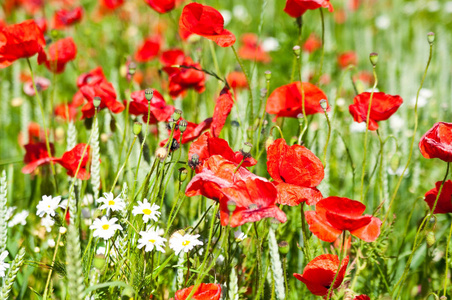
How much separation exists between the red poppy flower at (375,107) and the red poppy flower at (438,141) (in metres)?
0.18

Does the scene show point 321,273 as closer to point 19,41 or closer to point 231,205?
point 231,205

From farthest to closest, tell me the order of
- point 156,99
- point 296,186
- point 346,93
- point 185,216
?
point 346,93 → point 185,216 → point 156,99 → point 296,186

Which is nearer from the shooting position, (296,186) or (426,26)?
(296,186)

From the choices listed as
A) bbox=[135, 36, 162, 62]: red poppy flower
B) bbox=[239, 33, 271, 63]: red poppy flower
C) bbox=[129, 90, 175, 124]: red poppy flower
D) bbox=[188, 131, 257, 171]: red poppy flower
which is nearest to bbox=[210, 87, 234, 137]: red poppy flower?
bbox=[188, 131, 257, 171]: red poppy flower

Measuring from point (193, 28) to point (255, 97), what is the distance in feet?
2.31

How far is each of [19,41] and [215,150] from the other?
2.33 feet

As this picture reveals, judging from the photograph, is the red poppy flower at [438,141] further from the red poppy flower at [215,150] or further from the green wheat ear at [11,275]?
the green wheat ear at [11,275]

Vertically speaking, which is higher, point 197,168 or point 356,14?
point 356,14

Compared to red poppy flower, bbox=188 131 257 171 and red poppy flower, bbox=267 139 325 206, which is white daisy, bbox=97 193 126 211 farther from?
red poppy flower, bbox=267 139 325 206

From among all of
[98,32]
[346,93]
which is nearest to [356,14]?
[346,93]

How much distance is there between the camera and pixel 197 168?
1.17m

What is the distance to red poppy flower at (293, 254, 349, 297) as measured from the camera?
1055 millimetres

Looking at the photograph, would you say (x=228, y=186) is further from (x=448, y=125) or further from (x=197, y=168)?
(x=448, y=125)

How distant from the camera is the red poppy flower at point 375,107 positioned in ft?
4.32
